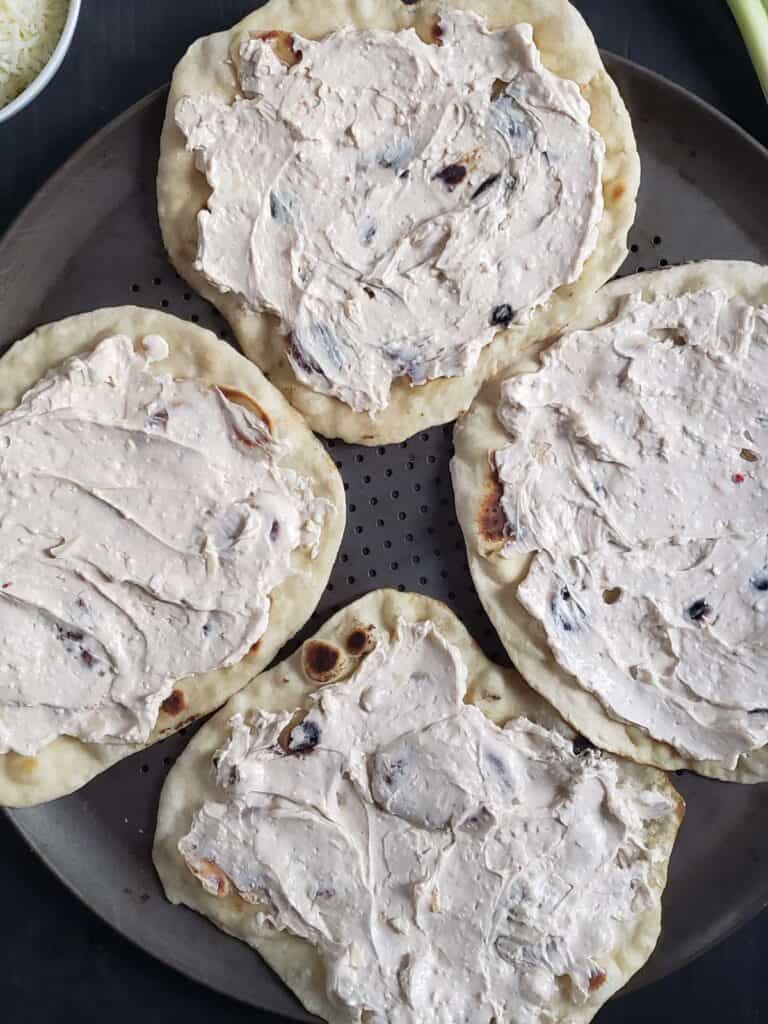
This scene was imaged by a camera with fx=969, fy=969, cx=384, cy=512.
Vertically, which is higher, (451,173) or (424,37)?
(424,37)

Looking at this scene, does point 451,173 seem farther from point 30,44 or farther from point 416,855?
point 416,855

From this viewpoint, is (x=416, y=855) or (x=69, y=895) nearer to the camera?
(x=416, y=855)

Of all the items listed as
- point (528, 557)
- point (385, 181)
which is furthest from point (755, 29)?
point (528, 557)

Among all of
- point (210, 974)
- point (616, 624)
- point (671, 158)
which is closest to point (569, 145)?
point (671, 158)

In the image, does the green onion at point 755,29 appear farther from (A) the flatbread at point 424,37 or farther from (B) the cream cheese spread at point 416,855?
(B) the cream cheese spread at point 416,855

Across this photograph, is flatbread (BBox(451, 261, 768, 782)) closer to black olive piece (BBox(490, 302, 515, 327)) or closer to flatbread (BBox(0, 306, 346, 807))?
black olive piece (BBox(490, 302, 515, 327))

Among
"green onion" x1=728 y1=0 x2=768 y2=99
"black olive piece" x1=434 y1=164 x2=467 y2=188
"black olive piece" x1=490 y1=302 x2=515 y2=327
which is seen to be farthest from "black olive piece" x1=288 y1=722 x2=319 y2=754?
"green onion" x1=728 y1=0 x2=768 y2=99
